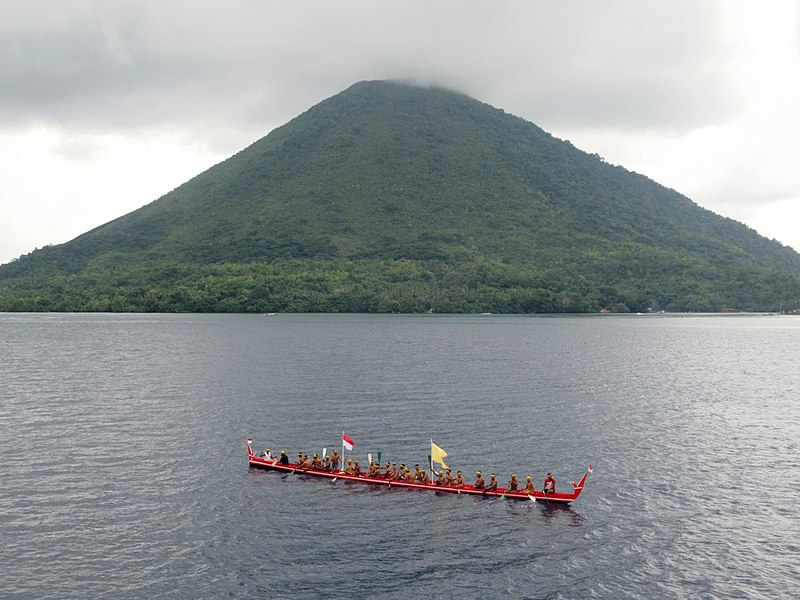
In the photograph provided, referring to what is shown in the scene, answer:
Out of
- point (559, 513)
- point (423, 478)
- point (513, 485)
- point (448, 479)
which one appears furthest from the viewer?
point (423, 478)

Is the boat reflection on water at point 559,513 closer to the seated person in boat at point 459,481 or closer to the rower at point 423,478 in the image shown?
the seated person in boat at point 459,481

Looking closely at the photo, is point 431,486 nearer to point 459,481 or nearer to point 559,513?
point 459,481

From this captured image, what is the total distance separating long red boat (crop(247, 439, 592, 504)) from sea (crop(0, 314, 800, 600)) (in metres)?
0.58

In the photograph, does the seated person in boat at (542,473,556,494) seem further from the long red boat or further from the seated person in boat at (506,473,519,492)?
the seated person in boat at (506,473,519,492)

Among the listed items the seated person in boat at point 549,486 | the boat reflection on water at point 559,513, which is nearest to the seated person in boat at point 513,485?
the boat reflection on water at point 559,513

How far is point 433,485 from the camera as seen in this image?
58062 millimetres

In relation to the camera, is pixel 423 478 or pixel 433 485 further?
pixel 423 478

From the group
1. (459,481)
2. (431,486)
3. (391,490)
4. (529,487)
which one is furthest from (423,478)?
(529,487)

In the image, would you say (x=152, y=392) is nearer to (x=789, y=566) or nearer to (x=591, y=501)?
(x=591, y=501)

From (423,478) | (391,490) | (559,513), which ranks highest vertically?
(423,478)

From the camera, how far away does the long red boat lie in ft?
179

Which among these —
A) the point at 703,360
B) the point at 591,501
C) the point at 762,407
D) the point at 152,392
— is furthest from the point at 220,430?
the point at 703,360

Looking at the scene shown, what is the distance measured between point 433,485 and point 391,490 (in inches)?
138

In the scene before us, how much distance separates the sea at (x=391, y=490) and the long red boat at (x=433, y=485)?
1.91 ft
